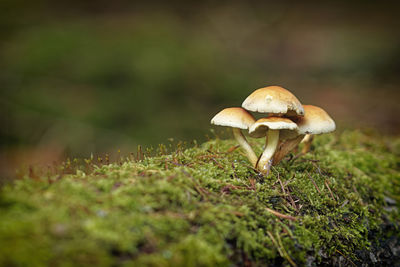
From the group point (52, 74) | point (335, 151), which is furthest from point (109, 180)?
point (52, 74)

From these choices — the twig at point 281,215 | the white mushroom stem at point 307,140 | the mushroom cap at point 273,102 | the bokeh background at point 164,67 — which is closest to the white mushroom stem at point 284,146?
the mushroom cap at point 273,102

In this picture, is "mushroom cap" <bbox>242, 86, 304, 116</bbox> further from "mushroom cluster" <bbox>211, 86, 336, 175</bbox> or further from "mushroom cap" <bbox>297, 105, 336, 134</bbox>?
"mushroom cap" <bbox>297, 105, 336, 134</bbox>

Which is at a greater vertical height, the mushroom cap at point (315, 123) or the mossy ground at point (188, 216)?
the mushroom cap at point (315, 123)

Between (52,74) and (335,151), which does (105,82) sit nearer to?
(52,74)

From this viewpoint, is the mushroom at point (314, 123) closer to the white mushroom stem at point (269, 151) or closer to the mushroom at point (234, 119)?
the white mushroom stem at point (269, 151)

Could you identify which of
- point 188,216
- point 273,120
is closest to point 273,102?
point 273,120

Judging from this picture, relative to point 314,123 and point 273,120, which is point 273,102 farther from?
point 314,123
